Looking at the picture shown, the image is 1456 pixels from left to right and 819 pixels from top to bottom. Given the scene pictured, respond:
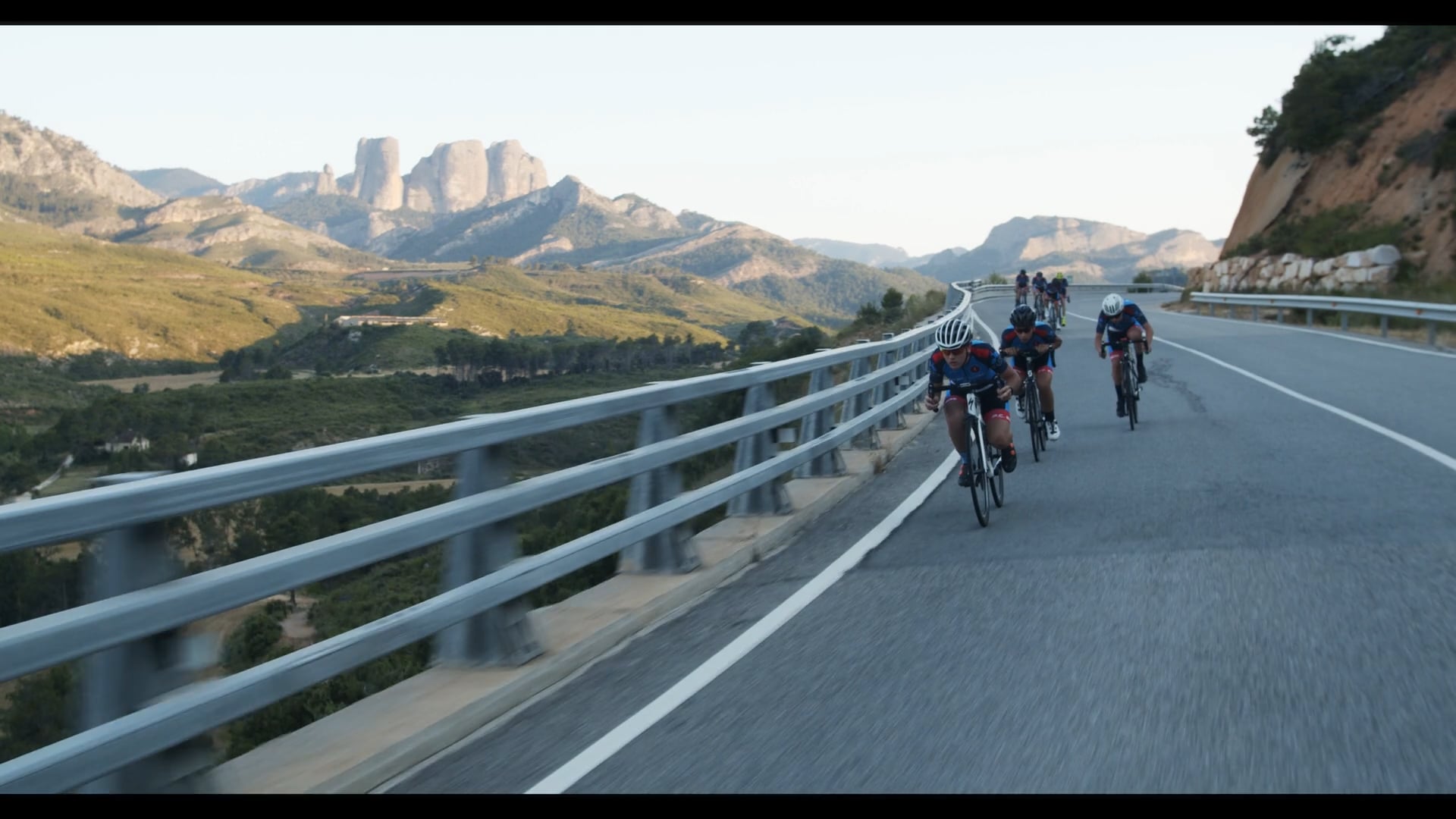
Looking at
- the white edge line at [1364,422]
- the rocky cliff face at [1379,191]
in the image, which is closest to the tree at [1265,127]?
the rocky cliff face at [1379,191]

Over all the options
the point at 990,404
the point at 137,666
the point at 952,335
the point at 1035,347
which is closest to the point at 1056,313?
the point at 1035,347

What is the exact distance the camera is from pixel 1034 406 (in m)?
14.0

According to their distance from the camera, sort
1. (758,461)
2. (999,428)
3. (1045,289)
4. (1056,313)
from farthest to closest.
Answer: (1045,289), (1056,313), (999,428), (758,461)

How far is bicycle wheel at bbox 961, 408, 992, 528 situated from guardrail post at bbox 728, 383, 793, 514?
151cm

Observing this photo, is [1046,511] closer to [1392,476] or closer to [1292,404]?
[1392,476]

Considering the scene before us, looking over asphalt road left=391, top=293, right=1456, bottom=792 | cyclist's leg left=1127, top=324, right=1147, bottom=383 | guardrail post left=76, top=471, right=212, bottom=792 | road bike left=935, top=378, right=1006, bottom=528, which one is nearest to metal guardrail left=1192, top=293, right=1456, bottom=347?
cyclist's leg left=1127, top=324, right=1147, bottom=383

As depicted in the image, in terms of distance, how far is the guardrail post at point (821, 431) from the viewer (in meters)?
11.8

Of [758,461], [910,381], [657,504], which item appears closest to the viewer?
[657,504]

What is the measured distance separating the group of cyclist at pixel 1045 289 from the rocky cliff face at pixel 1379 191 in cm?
892

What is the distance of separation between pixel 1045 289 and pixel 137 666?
36.4 metres

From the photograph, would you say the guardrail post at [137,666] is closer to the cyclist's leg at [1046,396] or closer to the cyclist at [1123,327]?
the cyclist's leg at [1046,396]

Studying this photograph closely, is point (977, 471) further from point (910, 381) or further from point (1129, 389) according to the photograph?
point (910, 381)
